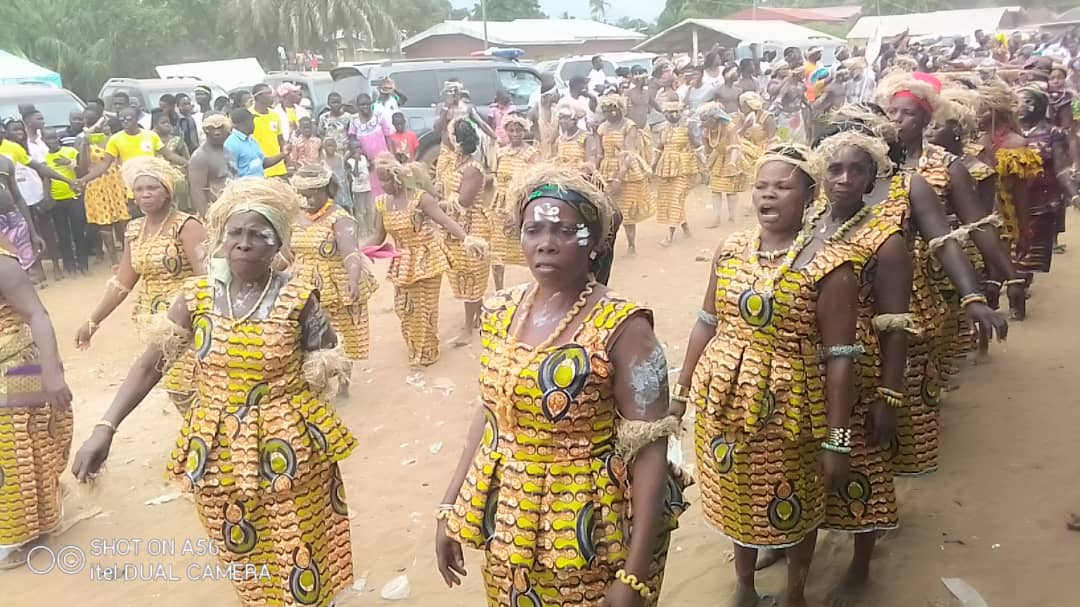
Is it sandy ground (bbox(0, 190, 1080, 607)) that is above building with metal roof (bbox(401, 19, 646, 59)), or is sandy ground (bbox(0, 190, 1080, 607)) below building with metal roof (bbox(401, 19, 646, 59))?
below

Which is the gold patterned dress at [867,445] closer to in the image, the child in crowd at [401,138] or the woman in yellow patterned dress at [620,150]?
the woman in yellow patterned dress at [620,150]

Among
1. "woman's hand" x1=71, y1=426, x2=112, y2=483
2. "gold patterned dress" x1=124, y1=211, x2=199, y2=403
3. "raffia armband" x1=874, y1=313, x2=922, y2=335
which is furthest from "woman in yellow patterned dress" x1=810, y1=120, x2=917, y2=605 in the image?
"gold patterned dress" x1=124, y1=211, x2=199, y2=403

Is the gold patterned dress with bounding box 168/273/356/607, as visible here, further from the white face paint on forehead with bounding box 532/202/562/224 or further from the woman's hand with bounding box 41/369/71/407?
the white face paint on forehead with bounding box 532/202/562/224

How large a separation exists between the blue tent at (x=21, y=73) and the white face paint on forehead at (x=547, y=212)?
63.7ft

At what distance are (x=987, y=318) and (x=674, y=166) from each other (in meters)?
7.43

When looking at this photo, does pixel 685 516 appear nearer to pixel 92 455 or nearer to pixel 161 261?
pixel 92 455

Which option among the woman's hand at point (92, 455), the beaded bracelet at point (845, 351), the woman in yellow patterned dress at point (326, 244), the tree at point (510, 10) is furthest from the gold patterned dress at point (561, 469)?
the tree at point (510, 10)

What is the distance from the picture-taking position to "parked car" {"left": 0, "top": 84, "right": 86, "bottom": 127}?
47.9 ft

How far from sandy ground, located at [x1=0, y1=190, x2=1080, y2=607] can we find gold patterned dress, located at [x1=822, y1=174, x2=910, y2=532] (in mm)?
464

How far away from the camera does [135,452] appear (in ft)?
20.4

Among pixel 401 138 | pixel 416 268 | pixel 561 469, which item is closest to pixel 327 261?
pixel 416 268

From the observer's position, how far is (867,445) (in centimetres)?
356

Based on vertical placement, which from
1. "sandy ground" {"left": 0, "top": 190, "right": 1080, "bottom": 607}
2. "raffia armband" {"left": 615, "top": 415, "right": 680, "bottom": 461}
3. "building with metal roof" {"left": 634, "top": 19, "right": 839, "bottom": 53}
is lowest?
"sandy ground" {"left": 0, "top": 190, "right": 1080, "bottom": 607}

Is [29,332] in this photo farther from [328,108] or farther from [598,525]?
[328,108]
